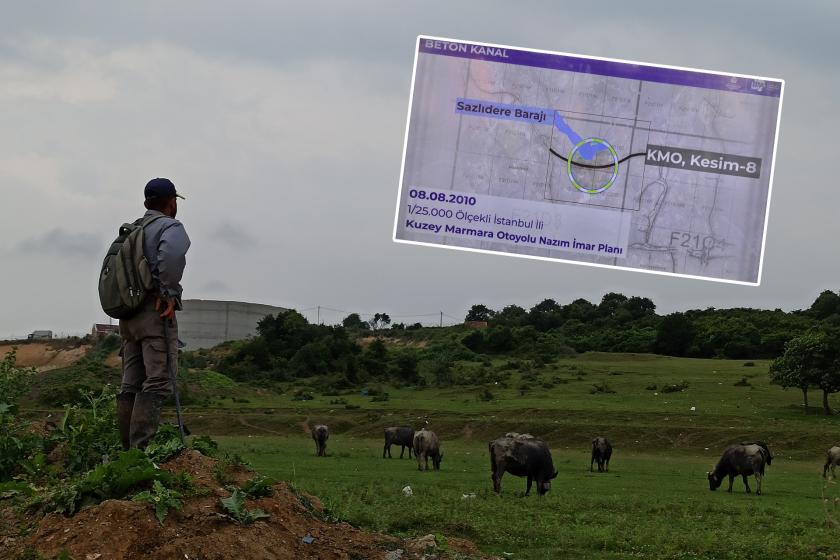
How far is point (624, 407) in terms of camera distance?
148 ft

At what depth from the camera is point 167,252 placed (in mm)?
7062

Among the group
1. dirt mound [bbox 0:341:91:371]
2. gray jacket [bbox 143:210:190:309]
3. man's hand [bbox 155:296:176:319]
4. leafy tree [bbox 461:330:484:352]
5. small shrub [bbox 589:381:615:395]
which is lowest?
dirt mound [bbox 0:341:91:371]

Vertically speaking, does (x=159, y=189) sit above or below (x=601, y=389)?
above

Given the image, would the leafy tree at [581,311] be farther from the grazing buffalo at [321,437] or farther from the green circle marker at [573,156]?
the green circle marker at [573,156]

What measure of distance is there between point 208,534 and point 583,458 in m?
29.5

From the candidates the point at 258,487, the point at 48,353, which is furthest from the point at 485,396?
the point at 48,353

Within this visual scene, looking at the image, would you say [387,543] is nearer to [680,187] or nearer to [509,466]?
[680,187]

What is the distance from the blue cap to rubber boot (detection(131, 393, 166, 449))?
1.54m

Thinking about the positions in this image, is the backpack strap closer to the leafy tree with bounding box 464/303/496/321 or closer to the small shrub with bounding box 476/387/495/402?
the small shrub with bounding box 476/387/495/402

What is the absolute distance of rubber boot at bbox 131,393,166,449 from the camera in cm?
733

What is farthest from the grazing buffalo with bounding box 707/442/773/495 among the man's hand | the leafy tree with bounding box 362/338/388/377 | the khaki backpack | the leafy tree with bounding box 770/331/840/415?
the leafy tree with bounding box 362/338/388/377

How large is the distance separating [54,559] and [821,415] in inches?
1722

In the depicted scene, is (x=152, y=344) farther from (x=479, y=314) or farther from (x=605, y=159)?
(x=479, y=314)

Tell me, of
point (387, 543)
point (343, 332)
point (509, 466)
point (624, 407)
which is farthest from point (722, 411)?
point (387, 543)
